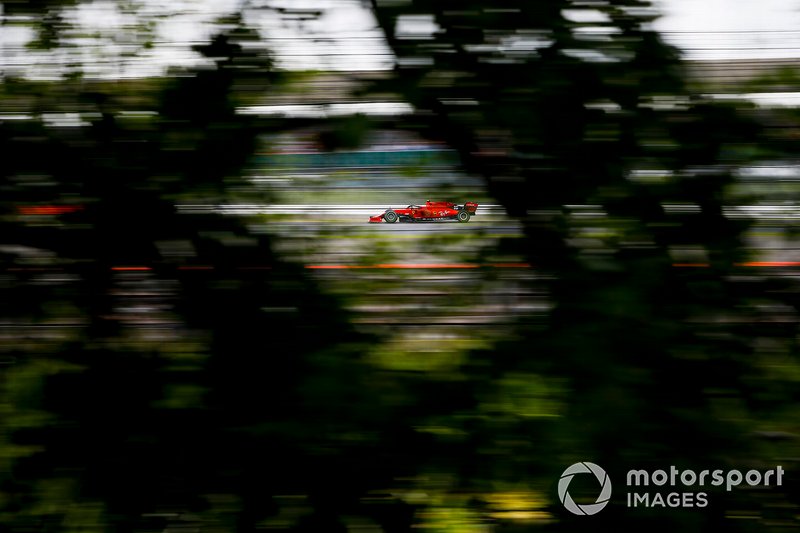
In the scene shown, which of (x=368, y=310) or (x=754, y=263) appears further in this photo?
(x=368, y=310)

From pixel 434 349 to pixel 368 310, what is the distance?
0.28 meters

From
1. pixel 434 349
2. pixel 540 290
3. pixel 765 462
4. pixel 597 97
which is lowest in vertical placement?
pixel 765 462

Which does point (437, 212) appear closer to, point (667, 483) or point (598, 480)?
point (598, 480)

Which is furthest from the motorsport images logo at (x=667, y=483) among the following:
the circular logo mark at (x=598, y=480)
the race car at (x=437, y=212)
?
the race car at (x=437, y=212)

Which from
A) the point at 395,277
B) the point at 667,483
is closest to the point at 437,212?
the point at 395,277

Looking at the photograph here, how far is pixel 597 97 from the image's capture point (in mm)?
1965

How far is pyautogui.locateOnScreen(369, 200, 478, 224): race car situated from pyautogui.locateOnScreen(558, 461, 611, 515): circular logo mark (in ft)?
3.16

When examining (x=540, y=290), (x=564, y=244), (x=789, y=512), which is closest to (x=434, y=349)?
(x=540, y=290)

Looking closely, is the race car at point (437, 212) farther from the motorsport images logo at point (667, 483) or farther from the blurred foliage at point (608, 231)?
the motorsport images logo at point (667, 483)

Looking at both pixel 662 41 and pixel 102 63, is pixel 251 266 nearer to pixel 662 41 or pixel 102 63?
pixel 102 63

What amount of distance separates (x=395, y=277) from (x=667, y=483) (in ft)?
4.01

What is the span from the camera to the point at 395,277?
2158mm

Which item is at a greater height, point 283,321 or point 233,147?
point 233,147

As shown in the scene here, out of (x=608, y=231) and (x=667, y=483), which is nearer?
(x=608, y=231)
